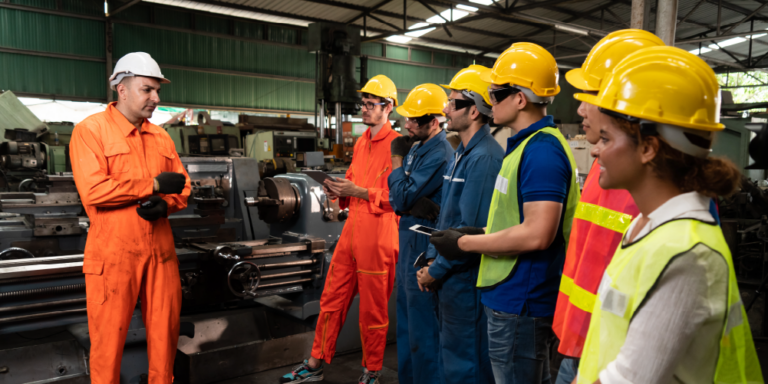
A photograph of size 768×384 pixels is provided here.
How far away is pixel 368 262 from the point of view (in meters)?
2.49

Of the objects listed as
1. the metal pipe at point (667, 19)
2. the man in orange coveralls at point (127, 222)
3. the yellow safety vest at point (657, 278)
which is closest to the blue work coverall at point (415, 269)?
the man in orange coveralls at point (127, 222)

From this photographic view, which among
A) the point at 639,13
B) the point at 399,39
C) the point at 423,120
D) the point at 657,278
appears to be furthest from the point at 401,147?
the point at 399,39

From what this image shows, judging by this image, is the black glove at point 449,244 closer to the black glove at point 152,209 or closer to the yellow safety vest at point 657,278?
the yellow safety vest at point 657,278

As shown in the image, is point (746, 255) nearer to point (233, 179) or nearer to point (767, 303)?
point (767, 303)

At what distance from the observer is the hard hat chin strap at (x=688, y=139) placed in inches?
26.8

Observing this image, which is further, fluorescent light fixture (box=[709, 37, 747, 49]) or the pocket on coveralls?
fluorescent light fixture (box=[709, 37, 747, 49])

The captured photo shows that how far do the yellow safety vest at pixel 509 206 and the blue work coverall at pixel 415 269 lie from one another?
0.64 metres

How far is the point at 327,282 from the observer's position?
265 centimetres

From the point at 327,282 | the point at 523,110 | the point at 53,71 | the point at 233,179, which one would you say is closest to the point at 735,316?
the point at 523,110

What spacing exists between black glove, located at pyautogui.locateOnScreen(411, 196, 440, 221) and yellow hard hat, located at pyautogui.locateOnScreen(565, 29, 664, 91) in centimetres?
90

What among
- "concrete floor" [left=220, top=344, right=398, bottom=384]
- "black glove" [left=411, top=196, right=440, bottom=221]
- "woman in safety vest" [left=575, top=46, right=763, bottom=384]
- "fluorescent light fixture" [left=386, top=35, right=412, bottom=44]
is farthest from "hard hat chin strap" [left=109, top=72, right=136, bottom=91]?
"fluorescent light fixture" [left=386, top=35, right=412, bottom=44]

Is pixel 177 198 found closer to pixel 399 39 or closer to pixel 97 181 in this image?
pixel 97 181

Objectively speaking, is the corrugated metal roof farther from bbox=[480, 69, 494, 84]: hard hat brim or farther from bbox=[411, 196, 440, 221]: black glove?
bbox=[480, 69, 494, 84]: hard hat brim

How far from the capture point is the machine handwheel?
2.55 metres
